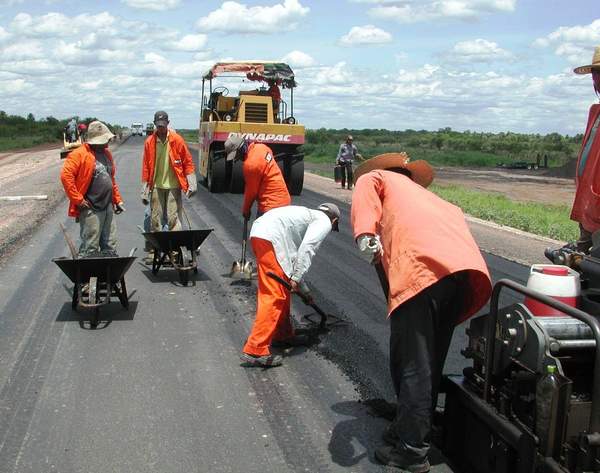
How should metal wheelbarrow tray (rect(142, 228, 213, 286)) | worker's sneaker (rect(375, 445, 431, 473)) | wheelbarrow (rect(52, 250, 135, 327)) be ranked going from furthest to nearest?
metal wheelbarrow tray (rect(142, 228, 213, 286)) → wheelbarrow (rect(52, 250, 135, 327)) → worker's sneaker (rect(375, 445, 431, 473))

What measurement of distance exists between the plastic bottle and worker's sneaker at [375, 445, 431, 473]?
92 cm

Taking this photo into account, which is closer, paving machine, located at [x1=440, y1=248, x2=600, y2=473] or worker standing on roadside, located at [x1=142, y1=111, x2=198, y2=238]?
paving machine, located at [x1=440, y1=248, x2=600, y2=473]

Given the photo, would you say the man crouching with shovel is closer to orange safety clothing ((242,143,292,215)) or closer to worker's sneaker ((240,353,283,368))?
worker's sneaker ((240,353,283,368))

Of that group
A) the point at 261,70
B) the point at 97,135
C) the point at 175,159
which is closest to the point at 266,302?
the point at 97,135

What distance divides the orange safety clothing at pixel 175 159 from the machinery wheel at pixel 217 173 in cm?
907

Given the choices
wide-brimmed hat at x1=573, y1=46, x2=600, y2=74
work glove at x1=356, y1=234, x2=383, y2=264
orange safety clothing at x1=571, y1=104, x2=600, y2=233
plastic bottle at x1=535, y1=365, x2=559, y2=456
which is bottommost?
plastic bottle at x1=535, y1=365, x2=559, y2=456

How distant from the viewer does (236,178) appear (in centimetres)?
1884

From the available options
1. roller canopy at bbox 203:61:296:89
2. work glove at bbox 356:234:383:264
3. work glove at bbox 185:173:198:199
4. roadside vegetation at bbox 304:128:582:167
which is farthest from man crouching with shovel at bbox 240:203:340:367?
roadside vegetation at bbox 304:128:582:167

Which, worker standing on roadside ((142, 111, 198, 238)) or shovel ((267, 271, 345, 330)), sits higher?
worker standing on roadside ((142, 111, 198, 238))

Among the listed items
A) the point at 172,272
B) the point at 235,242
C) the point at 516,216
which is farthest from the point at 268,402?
the point at 516,216

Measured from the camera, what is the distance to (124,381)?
17.5ft

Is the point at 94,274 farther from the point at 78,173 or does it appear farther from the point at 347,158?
the point at 347,158

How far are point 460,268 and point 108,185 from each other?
5079 millimetres

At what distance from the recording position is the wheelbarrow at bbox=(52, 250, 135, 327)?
662 centimetres
